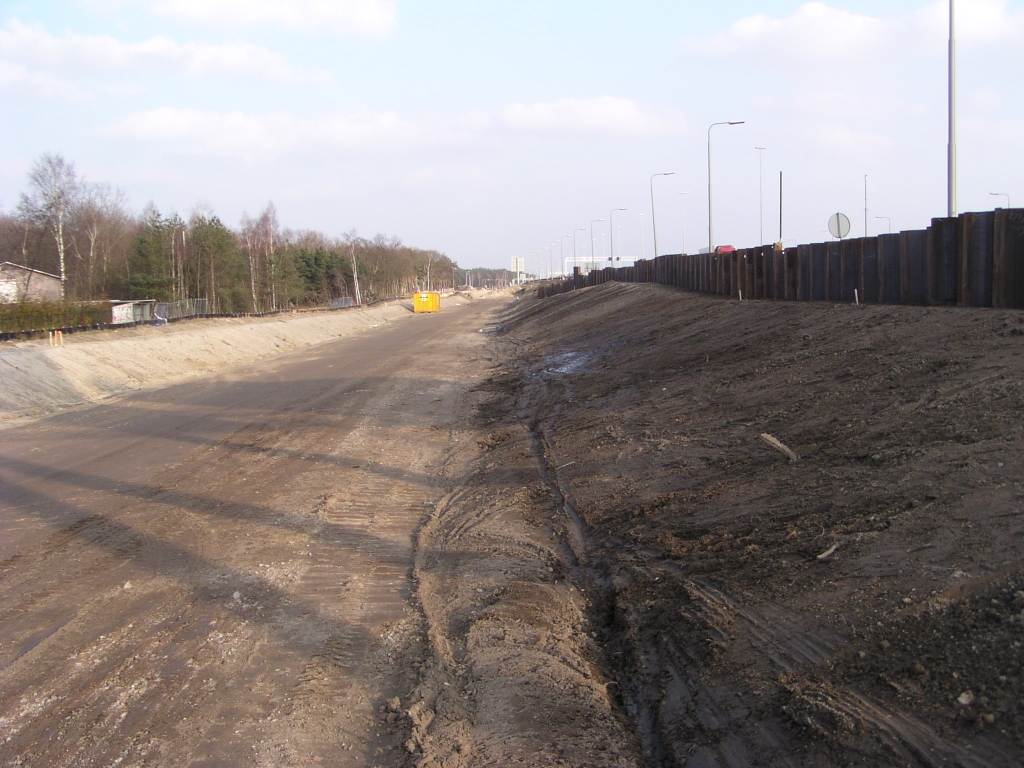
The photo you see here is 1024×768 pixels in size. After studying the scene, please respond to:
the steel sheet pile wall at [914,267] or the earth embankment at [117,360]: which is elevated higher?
the steel sheet pile wall at [914,267]

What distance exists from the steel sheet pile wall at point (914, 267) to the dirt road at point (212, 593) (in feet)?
29.2

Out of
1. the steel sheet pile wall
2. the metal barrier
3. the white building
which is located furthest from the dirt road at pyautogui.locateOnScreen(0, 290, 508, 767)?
the metal barrier

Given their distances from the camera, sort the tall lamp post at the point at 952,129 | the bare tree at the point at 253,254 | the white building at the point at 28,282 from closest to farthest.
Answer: the tall lamp post at the point at 952,129, the white building at the point at 28,282, the bare tree at the point at 253,254

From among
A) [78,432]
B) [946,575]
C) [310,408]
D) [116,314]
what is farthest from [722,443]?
[116,314]

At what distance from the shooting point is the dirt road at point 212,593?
4.43 meters

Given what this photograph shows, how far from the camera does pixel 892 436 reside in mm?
7348

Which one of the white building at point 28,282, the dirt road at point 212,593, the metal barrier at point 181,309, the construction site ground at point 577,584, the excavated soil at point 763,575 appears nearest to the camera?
the excavated soil at point 763,575

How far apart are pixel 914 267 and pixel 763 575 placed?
1038 centimetres

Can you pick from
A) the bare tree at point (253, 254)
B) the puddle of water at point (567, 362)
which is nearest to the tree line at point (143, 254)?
the bare tree at point (253, 254)

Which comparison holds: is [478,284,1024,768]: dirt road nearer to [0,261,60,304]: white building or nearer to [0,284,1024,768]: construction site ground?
[0,284,1024,768]: construction site ground

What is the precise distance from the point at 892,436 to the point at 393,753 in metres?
5.55

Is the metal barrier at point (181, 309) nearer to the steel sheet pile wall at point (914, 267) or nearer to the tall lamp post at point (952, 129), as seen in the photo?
the steel sheet pile wall at point (914, 267)

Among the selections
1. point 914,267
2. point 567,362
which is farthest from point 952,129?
point 567,362

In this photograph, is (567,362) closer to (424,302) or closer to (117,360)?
(117,360)
